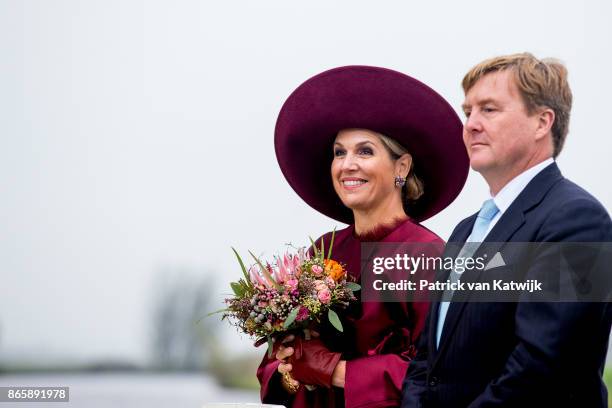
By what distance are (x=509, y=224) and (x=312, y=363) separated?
3.08 ft

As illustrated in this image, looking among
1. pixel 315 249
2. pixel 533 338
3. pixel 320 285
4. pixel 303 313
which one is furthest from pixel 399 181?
pixel 533 338

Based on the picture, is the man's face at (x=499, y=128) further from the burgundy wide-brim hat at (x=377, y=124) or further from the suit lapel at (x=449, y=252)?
the burgundy wide-brim hat at (x=377, y=124)

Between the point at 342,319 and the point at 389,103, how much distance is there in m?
0.78

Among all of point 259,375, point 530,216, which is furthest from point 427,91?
point 259,375

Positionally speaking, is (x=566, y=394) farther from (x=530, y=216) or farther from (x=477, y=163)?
(x=477, y=163)

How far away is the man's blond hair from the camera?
2.39 m

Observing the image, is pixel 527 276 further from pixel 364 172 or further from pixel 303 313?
pixel 364 172

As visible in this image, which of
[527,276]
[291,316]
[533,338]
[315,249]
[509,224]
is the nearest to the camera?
[533,338]

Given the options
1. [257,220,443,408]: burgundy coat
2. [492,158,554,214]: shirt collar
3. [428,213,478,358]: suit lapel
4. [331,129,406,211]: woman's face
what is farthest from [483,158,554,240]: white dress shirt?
[331,129,406,211]: woman's face

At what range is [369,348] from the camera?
9.96 ft

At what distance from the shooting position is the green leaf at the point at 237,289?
299 centimetres

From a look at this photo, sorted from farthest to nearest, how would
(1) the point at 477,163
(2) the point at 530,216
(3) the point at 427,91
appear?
1. (3) the point at 427,91
2. (1) the point at 477,163
3. (2) the point at 530,216

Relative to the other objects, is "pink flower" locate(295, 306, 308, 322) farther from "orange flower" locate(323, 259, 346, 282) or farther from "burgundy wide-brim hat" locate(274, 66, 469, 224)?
"burgundy wide-brim hat" locate(274, 66, 469, 224)

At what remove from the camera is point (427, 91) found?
10.4 ft
